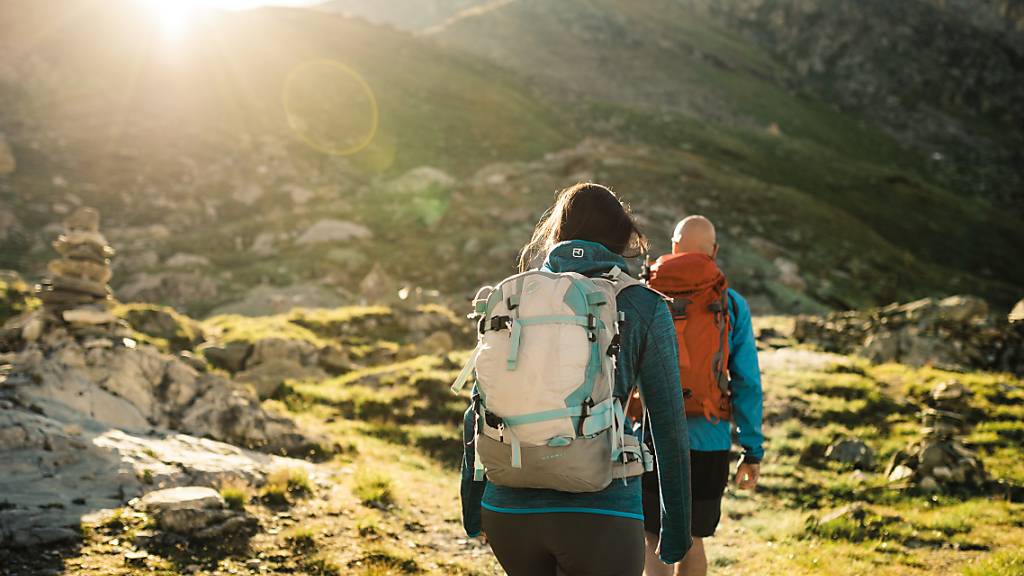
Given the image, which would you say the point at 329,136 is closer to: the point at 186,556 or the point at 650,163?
the point at 650,163

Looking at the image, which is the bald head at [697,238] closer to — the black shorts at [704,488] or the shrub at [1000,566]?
the black shorts at [704,488]

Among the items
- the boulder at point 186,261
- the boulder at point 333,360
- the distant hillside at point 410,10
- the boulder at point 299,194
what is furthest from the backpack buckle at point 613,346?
the distant hillside at point 410,10

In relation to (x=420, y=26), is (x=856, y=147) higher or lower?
lower

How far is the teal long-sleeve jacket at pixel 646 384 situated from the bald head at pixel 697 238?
1.61 m

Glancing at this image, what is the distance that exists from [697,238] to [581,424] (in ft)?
7.26

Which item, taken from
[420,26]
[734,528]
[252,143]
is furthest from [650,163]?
[420,26]

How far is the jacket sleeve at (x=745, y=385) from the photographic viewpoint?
14.1 feet

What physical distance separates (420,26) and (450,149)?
11530 cm

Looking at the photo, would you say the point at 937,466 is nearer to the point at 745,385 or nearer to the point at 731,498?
the point at 731,498

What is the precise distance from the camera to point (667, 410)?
2.99 m

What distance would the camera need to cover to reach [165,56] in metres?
45.0

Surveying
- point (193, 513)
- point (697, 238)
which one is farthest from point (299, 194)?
point (697, 238)

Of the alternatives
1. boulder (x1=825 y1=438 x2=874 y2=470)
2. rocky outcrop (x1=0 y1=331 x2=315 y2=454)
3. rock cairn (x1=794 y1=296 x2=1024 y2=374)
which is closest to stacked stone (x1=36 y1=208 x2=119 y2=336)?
rocky outcrop (x1=0 y1=331 x2=315 y2=454)

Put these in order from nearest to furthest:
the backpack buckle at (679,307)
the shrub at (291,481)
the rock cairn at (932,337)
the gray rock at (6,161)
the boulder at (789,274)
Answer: the backpack buckle at (679,307)
the shrub at (291,481)
the rock cairn at (932,337)
the boulder at (789,274)
the gray rock at (6,161)
